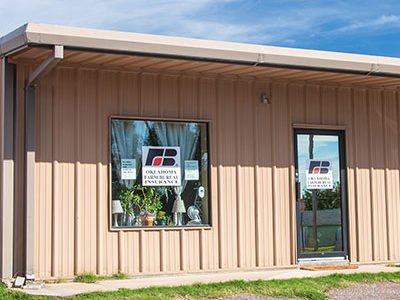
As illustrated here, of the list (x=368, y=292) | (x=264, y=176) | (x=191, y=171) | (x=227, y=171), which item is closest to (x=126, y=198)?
(x=191, y=171)

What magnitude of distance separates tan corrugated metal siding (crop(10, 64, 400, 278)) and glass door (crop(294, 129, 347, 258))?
6.9 inches

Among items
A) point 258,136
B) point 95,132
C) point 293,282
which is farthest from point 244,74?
point 293,282

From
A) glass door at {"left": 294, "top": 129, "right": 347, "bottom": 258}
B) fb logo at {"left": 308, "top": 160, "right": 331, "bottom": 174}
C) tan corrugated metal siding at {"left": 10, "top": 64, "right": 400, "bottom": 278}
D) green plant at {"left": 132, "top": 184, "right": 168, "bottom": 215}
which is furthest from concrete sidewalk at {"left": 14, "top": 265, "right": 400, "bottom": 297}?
fb logo at {"left": 308, "top": 160, "right": 331, "bottom": 174}

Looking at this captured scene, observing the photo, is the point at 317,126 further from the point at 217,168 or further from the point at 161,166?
the point at 161,166

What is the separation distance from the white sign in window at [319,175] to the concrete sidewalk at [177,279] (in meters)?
1.46

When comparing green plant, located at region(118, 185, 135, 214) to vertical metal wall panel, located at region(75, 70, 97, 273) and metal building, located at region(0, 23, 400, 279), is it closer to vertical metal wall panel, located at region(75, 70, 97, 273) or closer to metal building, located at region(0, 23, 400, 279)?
metal building, located at region(0, 23, 400, 279)

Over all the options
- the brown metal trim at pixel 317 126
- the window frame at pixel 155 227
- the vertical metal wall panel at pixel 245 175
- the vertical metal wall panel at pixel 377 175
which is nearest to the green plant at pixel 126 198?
the window frame at pixel 155 227

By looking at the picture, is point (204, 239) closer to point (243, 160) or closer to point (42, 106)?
point (243, 160)

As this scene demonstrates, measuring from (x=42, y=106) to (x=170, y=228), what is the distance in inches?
102

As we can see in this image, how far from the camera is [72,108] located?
953cm

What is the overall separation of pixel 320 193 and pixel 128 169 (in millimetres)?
3382

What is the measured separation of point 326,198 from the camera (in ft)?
37.1

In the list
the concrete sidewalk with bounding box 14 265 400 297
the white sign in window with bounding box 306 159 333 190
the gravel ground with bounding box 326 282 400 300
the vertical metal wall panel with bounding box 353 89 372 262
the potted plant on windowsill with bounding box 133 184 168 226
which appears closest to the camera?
the concrete sidewalk with bounding box 14 265 400 297

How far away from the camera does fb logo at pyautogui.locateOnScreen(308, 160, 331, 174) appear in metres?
11.3
